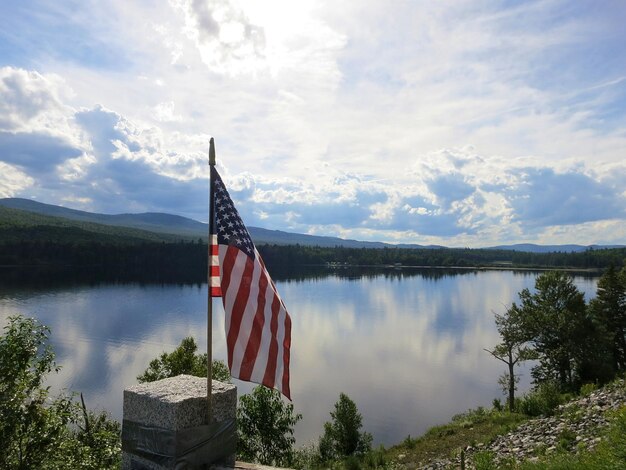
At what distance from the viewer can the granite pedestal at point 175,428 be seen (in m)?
4.93

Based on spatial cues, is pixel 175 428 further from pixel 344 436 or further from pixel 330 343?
pixel 330 343

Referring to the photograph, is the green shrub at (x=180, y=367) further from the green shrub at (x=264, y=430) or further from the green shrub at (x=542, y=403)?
the green shrub at (x=542, y=403)

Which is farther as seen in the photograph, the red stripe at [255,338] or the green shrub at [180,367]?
the green shrub at [180,367]

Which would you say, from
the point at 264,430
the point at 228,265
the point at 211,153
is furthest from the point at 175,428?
the point at 264,430

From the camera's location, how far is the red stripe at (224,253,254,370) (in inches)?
236

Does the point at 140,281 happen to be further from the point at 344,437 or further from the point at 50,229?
the point at 344,437

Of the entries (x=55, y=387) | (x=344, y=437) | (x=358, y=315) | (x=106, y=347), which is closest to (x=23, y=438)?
(x=344, y=437)

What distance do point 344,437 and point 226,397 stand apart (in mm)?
20935

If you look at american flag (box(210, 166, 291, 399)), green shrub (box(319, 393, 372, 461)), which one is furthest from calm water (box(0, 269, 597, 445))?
american flag (box(210, 166, 291, 399))

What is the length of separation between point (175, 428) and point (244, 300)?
175 cm

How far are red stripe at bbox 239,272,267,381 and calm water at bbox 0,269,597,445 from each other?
23485 millimetres

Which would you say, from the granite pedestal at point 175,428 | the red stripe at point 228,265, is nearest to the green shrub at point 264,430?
the red stripe at point 228,265

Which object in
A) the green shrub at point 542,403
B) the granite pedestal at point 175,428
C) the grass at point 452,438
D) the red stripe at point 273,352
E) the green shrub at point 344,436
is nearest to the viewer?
the granite pedestal at point 175,428

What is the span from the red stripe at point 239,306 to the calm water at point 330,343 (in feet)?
78.1
